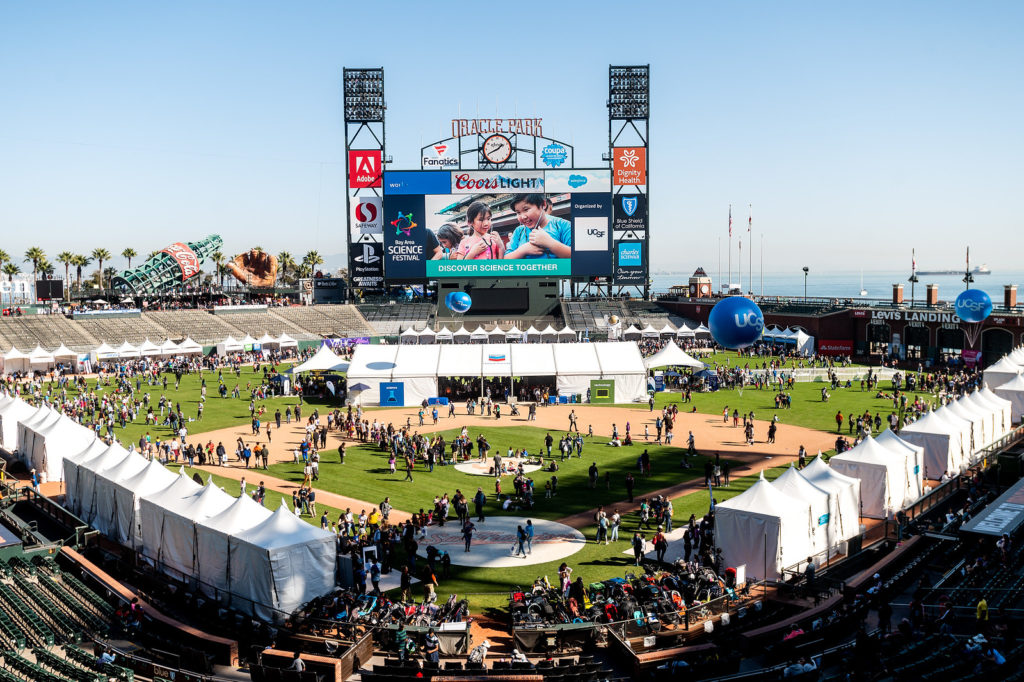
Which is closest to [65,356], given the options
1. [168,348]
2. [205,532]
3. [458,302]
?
[168,348]

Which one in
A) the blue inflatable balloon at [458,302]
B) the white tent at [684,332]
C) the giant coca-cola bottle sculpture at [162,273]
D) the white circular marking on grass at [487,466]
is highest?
the giant coca-cola bottle sculpture at [162,273]

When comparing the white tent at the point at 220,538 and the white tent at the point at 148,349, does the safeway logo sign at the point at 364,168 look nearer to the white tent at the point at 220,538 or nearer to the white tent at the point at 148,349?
the white tent at the point at 148,349

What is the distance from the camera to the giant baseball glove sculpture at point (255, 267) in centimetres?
10275

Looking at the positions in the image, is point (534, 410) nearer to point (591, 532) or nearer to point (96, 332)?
point (591, 532)

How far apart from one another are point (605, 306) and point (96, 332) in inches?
1900

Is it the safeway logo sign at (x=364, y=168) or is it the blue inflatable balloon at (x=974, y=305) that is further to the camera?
the safeway logo sign at (x=364, y=168)

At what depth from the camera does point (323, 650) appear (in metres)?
17.5

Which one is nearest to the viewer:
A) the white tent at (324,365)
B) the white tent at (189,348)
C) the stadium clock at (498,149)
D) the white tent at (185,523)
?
the white tent at (185,523)

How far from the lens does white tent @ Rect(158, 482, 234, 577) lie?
2177 centimetres

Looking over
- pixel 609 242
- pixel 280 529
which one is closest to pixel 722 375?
pixel 609 242

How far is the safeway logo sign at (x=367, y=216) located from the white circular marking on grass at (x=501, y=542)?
63.4 meters

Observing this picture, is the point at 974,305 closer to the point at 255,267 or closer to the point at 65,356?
the point at 65,356

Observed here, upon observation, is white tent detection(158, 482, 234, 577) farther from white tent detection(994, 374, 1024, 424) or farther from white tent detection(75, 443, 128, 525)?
white tent detection(994, 374, 1024, 424)

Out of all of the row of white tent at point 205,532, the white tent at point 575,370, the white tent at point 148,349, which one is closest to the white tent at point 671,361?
the white tent at point 575,370
